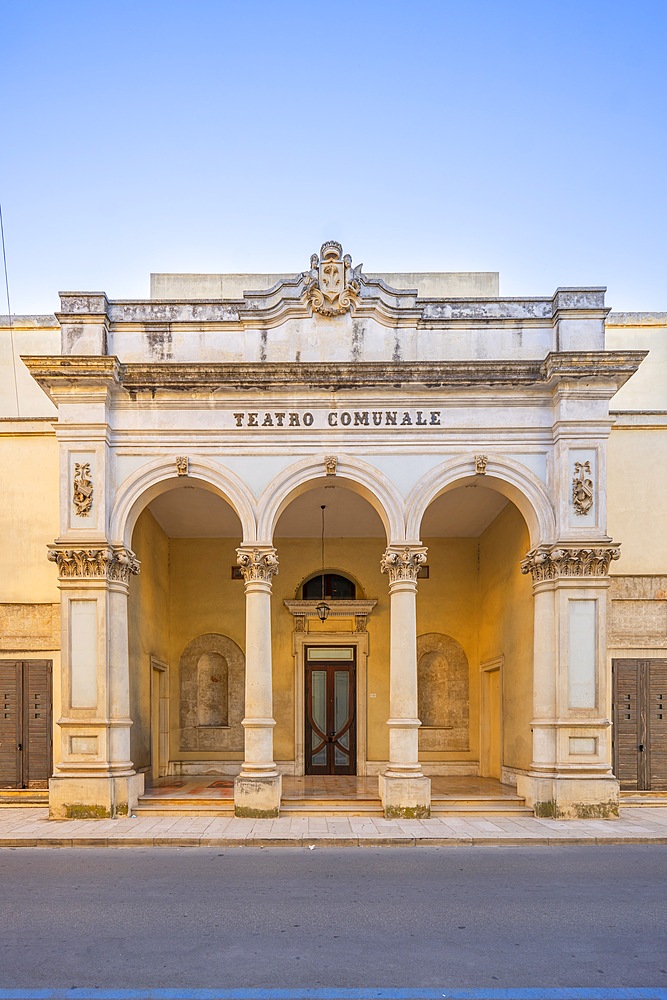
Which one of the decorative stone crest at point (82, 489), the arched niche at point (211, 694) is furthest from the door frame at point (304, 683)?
the decorative stone crest at point (82, 489)

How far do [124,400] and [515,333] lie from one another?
6651mm

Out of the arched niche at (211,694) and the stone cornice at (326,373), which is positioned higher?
the stone cornice at (326,373)

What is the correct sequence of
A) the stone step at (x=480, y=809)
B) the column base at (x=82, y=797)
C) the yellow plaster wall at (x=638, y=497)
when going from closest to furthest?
the column base at (x=82, y=797)
the stone step at (x=480, y=809)
the yellow plaster wall at (x=638, y=497)

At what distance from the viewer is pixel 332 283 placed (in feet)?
45.2

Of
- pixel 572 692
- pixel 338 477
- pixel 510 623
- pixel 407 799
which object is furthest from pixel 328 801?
pixel 338 477

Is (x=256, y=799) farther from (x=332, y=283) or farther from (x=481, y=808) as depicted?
(x=332, y=283)

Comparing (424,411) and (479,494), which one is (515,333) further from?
(479,494)

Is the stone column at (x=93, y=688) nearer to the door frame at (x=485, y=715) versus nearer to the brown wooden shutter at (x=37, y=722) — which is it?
the brown wooden shutter at (x=37, y=722)

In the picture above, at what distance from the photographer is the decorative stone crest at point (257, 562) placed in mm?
13461

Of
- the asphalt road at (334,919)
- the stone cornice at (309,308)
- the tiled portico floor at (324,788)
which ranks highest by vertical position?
the stone cornice at (309,308)

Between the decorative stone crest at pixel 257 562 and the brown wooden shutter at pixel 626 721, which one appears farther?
the brown wooden shutter at pixel 626 721

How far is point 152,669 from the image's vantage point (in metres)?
16.7

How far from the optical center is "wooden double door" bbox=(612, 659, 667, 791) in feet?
47.5

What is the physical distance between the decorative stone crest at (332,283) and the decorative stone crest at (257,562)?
4.12m
